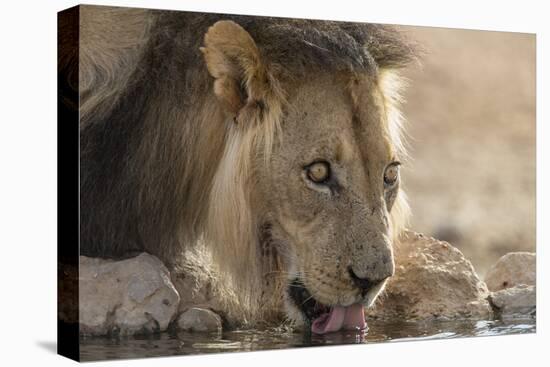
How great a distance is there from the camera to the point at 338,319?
21.0 ft

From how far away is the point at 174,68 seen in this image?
20.3ft

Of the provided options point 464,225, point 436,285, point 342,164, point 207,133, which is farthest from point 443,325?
point 207,133

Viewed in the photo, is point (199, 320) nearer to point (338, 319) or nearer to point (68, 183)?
point (338, 319)

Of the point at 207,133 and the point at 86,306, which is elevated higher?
the point at 207,133

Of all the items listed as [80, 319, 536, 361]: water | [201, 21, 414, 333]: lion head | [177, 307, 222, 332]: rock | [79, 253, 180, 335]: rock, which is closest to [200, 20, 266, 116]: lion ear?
[201, 21, 414, 333]: lion head

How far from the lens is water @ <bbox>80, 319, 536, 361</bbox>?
6059 mm

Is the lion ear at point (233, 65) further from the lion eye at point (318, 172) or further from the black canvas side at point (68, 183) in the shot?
the black canvas side at point (68, 183)

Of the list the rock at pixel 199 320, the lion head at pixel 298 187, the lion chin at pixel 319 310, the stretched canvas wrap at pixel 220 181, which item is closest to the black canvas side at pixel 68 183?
the stretched canvas wrap at pixel 220 181

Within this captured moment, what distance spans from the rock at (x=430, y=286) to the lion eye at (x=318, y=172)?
0.90 meters

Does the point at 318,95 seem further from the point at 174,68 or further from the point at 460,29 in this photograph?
the point at 460,29

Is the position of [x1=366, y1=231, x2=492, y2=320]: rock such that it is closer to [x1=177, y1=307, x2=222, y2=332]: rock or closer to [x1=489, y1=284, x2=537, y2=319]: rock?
[x1=489, y1=284, x2=537, y2=319]: rock

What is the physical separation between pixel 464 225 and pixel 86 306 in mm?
2494

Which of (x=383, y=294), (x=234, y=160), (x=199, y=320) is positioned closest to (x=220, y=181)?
(x=234, y=160)

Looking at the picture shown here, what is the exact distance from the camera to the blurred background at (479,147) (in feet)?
23.9
